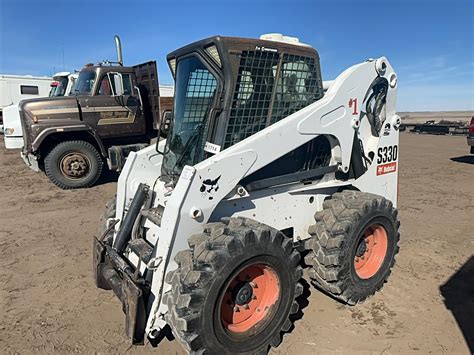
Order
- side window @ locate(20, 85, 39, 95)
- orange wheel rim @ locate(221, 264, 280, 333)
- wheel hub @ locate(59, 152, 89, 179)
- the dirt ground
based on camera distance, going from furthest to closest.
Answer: side window @ locate(20, 85, 39, 95), wheel hub @ locate(59, 152, 89, 179), the dirt ground, orange wheel rim @ locate(221, 264, 280, 333)

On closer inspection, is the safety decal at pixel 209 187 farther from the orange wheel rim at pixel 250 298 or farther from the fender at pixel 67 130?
the fender at pixel 67 130

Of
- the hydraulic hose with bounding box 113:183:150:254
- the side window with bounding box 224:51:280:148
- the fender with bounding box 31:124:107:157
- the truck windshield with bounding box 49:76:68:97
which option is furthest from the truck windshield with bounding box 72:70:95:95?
the side window with bounding box 224:51:280:148

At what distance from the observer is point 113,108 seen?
29.1 feet

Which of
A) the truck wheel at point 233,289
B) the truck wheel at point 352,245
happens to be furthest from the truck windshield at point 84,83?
the truck wheel at point 233,289

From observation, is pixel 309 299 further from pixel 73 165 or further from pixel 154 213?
pixel 73 165

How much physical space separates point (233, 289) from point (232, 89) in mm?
1597

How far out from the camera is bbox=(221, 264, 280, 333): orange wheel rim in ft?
9.46

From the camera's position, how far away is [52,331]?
3.28 metres

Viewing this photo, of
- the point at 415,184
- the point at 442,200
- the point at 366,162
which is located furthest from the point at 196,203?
the point at 415,184

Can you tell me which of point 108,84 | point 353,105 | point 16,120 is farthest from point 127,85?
point 353,105

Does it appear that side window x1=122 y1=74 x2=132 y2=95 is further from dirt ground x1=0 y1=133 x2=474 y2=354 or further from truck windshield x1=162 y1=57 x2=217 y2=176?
truck windshield x1=162 y1=57 x2=217 y2=176

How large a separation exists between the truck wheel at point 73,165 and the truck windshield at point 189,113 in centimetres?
562

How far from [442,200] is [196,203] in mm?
6346

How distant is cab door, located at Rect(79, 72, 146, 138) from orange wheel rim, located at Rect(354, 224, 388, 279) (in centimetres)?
688
